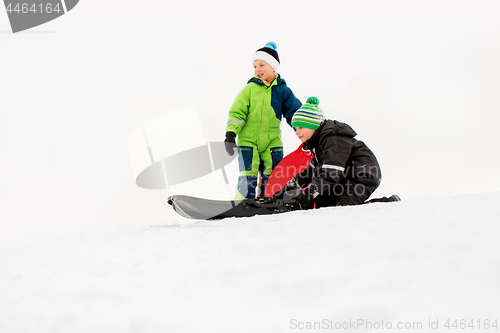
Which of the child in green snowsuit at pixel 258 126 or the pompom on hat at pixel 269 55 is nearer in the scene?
the child in green snowsuit at pixel 258 126

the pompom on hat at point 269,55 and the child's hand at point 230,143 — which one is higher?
the pompom on hat at point 269,55

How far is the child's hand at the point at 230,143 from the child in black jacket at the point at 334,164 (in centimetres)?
83

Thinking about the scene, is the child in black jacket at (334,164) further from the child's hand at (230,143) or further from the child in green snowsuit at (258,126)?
the child's hand at (230,143)

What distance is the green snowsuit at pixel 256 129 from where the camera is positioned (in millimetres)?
3814

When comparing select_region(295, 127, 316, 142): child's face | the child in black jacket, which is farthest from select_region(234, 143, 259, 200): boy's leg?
select_region(295, 127, 316, 142): child's face

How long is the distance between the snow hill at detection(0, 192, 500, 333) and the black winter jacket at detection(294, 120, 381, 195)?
1040mm

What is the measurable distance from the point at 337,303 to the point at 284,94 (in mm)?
3102

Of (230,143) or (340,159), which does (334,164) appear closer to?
(340,159)

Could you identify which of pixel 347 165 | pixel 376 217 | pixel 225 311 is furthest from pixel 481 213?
pixel 347 165

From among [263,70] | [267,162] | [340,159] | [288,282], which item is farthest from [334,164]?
[288,282]

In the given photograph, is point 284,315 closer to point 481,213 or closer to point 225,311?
point 225,311

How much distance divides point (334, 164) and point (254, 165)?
1.16 meters

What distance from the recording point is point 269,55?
13.2ft

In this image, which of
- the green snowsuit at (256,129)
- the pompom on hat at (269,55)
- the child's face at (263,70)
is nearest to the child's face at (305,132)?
the green snowsuit at (256,129)
